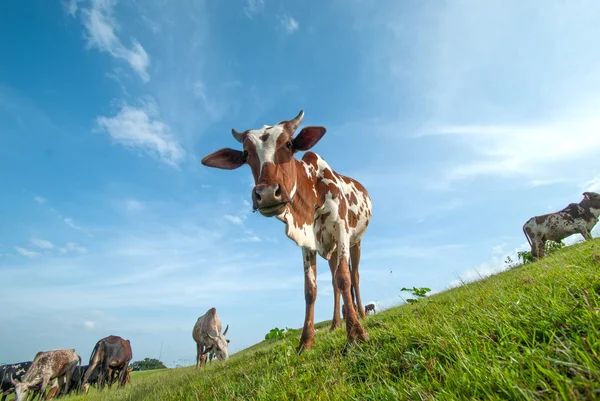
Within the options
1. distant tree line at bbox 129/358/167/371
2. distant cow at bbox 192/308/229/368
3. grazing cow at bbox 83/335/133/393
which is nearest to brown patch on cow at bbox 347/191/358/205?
distant cow at bbox 192/308/229/368

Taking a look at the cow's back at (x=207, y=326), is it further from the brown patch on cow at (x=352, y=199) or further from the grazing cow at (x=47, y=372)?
the brown patch on cow at (x=352, y=199)

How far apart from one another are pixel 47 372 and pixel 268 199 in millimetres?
18732

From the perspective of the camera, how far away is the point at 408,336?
10.2ft

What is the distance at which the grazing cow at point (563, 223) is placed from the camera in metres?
11.4

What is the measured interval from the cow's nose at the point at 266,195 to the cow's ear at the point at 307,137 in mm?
1405

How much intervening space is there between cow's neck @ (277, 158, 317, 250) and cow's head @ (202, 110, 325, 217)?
205 mm

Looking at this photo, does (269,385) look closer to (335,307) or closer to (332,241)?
(332,241)

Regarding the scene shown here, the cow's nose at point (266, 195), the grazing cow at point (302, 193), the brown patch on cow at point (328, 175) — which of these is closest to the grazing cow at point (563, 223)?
the grazing cow at point (302, 193)

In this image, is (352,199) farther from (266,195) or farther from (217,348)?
(217,348)

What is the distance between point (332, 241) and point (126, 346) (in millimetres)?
16671

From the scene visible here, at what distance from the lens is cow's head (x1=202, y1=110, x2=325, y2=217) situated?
435 cm

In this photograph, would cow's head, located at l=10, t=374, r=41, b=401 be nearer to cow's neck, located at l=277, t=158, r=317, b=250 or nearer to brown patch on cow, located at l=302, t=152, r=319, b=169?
cow's neck, located at l=277, t=158, r=317, b=250

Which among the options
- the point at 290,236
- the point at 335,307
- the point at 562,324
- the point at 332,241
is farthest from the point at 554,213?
the point at 562,324

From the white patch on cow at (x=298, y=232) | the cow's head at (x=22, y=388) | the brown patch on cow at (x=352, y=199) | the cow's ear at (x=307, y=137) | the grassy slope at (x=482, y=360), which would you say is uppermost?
the cow's ear at (x=307, y=137)
